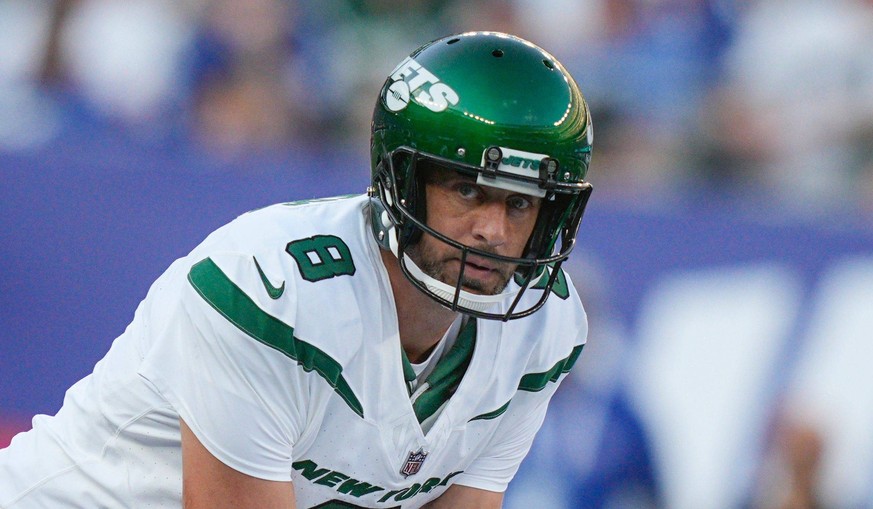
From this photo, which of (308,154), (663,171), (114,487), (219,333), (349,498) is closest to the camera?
(219,333)

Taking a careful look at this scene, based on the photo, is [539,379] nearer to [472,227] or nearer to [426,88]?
[472,227]

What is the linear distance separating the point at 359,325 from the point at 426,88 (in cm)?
48

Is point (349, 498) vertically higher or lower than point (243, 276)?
lower

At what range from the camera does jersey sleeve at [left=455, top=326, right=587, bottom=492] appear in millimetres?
2584

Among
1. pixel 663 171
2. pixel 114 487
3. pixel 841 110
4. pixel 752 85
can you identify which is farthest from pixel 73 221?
pixel 841 110

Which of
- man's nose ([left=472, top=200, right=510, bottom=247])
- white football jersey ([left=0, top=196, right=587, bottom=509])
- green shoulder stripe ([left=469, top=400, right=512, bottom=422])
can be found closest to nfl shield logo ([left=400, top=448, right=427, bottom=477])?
white football jersey ([left=0, top=196, right=587, bottom=509])

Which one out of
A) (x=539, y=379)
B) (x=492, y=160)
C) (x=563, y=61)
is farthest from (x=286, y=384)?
(x=563, y=61)

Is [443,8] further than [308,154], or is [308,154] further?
[443,8]

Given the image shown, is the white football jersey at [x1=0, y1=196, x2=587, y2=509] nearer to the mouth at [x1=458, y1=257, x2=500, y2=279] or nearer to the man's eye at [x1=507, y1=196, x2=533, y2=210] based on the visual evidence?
the mouth at [x1=458, y1=257, x2=500, y2=279]

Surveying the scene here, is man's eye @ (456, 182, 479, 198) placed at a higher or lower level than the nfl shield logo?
higher

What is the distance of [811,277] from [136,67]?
295 cm

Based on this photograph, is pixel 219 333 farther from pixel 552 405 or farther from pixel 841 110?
pixel 841 110

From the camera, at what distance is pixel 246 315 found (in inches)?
80.5

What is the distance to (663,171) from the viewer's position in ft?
18.0
